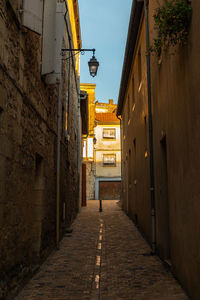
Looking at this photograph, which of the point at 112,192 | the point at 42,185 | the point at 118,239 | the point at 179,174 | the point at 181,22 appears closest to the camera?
the point at 181,22

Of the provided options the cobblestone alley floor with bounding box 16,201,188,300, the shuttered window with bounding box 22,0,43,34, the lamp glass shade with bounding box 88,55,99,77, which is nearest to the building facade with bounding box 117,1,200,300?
the cobblestone alley floor with bounding box 16,201,188,300

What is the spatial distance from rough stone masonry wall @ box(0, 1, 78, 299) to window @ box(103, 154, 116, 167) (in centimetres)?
2644

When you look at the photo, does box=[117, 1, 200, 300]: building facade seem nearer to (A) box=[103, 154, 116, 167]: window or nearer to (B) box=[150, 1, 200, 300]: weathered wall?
(B) box=[150, 1, 200, 300]: weathered wall

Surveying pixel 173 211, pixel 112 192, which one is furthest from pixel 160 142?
pixel 112 192

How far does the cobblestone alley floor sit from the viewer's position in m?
4.70

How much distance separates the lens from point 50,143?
765cm

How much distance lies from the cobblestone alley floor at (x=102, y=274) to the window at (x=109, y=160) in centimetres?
2407

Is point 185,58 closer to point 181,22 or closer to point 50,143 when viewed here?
point 181,22

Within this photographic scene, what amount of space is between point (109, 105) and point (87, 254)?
149 ft

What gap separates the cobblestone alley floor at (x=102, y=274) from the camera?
4703mm

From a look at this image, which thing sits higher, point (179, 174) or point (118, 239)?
point (179, 174)

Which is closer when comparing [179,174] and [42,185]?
[179,174]

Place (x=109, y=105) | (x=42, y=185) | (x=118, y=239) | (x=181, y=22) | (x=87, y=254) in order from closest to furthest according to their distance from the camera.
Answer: (x=181, y=22)
(x=42, y=185)
(x=87, y=254)
(x=118, y=239)
(x=109, y=105)

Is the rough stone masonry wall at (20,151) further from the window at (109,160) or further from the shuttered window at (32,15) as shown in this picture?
the window at (109,160)
